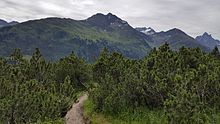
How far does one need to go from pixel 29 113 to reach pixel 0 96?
906cm

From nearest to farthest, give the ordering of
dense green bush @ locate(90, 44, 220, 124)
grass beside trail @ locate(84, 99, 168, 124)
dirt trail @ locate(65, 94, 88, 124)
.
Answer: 1. dense green bush @ locate(90, 44, 220, 124)
2. grass beside trail @ locate(84, 99, 168, 124)
3. dirt trail @ locate(65, 94, 88, 124)

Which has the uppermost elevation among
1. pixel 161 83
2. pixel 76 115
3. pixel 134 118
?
pixel 161 83

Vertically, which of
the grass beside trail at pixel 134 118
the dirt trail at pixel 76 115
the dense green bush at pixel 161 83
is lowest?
the dirt trail at pixel 76 115

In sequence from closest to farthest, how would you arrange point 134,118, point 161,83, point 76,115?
point 161,83, point 134,118, point 76,115

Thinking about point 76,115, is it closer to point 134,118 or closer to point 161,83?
point 134,118

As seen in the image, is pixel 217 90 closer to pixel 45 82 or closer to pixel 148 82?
pixel 148 82

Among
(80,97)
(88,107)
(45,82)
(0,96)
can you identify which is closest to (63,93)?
(0,96)

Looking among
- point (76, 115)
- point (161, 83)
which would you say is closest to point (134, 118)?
point (161, 83)

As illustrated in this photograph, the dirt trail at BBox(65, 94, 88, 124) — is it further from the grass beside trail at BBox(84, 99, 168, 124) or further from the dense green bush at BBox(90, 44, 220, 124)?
the dense green bush at BBox(90, 44, 220, 124)

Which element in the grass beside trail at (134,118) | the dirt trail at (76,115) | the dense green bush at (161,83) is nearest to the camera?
the dense green bush at (161,83)

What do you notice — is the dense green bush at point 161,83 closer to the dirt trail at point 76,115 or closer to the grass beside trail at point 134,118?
the grass beside trail at point 134,118

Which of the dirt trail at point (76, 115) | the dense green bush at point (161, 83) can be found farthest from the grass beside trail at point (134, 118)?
the dirt trail at point (76, 115)

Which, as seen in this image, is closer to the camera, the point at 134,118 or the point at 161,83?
the point at 161,83

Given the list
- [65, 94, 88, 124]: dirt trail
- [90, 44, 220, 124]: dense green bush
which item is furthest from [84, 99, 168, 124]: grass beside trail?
[65, 94, 88, 124]: dirt trail
